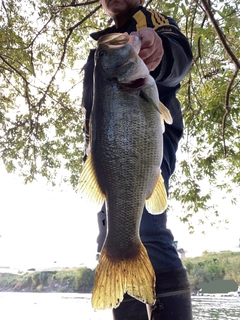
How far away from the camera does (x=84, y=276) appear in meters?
46.2

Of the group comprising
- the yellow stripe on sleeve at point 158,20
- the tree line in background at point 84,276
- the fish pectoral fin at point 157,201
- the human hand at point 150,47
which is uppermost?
the yellow stripe on sleeve at point 158,20

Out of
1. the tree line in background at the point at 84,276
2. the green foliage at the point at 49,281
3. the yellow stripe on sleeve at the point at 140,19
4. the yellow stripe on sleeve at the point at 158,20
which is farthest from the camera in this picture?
the green foliage at the point at 49,281

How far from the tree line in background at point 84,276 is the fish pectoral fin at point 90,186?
990 inches

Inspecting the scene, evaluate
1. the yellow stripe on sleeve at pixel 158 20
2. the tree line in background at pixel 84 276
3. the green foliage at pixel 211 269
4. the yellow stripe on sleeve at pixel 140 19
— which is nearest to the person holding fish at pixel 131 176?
the yellow stripe on sleeve at pixel 158 20

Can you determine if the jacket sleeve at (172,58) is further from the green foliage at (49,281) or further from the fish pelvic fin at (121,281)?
the green foliage at (49,281)

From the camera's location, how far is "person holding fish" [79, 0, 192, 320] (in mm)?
1568

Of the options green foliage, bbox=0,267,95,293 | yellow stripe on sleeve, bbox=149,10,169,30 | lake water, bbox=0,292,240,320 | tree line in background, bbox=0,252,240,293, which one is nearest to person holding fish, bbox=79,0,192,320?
yellow stripe on sleeve, bbox=149,10,169,30

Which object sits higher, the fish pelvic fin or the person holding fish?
the person holding fish

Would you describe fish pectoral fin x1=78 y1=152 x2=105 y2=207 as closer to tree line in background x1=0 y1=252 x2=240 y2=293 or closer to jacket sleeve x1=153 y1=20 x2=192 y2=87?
jacket sleeve x1=153 y1=20 x2=192 y2=87

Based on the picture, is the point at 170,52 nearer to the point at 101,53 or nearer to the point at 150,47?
the point at 150,47

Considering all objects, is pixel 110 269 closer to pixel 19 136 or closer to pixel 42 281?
pixel 19 136

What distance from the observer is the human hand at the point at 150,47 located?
171cm

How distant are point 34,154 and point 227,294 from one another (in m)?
42.1

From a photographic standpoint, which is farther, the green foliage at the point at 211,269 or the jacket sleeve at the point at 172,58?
the green foliage at the point at 211,269
